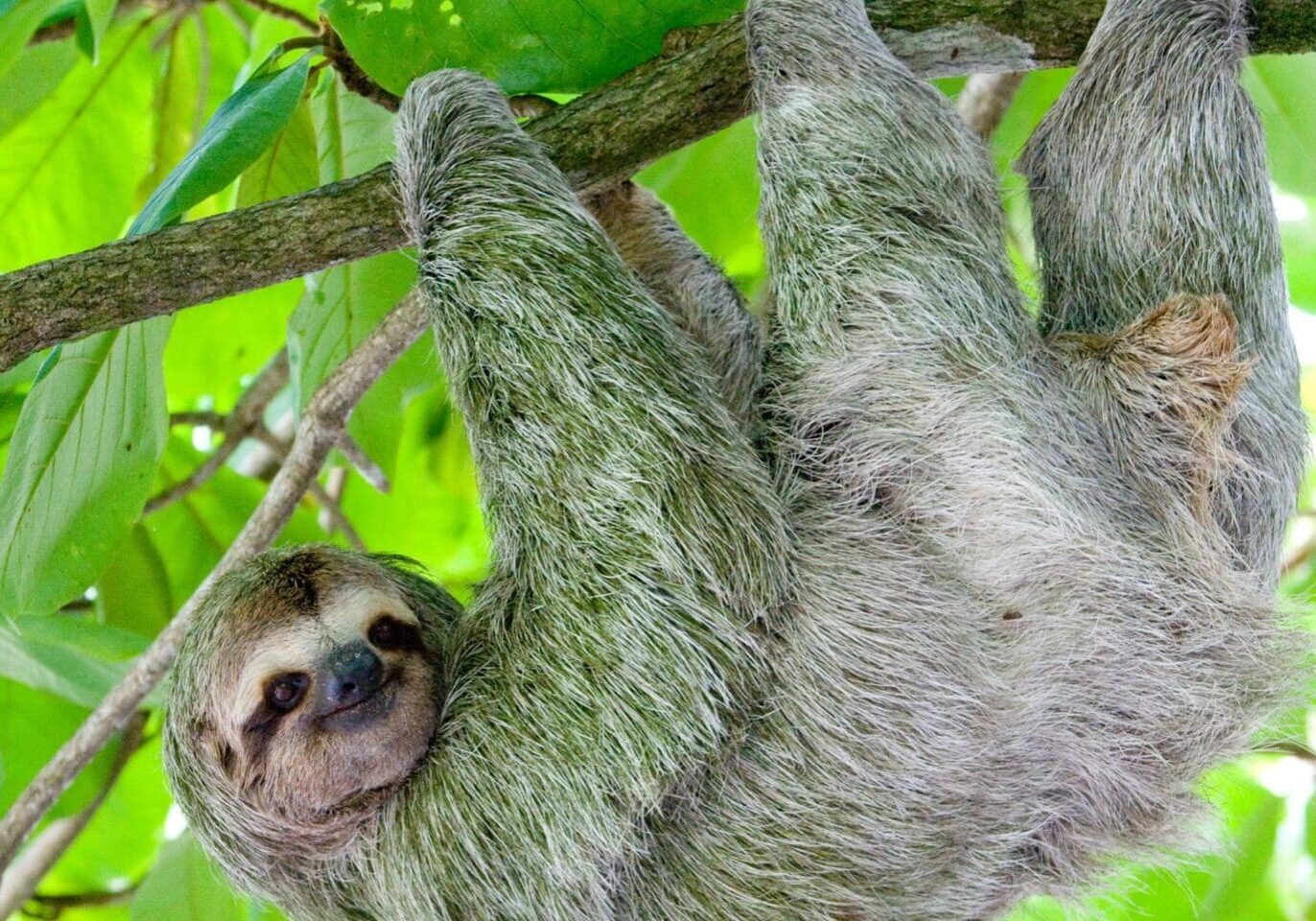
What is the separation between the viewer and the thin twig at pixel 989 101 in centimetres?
654

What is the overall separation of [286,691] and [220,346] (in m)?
2.94

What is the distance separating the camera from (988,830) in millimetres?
4211

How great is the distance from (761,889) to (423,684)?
1.27 m

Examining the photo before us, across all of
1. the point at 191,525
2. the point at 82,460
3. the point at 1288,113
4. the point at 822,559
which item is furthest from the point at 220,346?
the point at 1288,113

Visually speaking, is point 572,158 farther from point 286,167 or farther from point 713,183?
point 286,167

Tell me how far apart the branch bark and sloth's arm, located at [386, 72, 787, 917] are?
203 millimetres

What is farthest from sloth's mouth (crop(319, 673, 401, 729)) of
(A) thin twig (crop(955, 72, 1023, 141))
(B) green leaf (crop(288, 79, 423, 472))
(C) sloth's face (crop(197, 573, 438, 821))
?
(A) thin twig (crop(955, 72, 1023, 141))

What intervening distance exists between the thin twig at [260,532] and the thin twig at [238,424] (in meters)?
0.93

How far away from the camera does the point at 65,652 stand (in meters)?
5.54

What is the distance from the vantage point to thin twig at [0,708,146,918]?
5980 millimetres

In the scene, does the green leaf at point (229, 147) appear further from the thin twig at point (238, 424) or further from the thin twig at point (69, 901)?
the thin twig at point (69, 901)

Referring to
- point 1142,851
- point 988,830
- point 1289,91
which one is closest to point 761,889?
point 988,830

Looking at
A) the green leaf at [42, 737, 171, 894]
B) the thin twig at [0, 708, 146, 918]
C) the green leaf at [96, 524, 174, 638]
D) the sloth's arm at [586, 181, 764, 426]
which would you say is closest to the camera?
the sloth's arm at [586, 181, 764, 426]

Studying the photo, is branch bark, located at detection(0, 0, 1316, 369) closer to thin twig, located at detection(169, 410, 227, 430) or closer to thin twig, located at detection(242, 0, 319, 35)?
thin twig, located at detection(242, 0, 319, 35)
